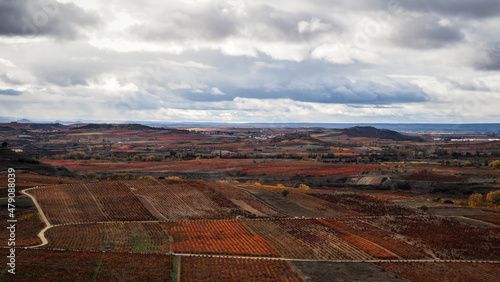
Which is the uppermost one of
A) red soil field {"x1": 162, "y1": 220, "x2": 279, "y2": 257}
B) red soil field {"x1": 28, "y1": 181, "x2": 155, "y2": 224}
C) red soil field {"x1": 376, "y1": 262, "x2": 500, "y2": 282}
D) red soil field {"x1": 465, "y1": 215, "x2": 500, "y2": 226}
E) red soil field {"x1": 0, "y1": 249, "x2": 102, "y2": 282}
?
red soil field {"x1": 0, "y1": 249, "x2": 102, "y2": 282}

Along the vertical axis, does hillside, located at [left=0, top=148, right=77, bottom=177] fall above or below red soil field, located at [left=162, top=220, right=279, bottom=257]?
above

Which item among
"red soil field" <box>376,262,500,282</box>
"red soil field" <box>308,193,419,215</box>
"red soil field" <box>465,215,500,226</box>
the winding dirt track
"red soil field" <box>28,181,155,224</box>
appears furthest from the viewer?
"red soil field" <box>308,193,419,215</box>

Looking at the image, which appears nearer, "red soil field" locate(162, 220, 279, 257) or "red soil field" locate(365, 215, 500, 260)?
"red soil field" locate(162, 220, 279, 257)

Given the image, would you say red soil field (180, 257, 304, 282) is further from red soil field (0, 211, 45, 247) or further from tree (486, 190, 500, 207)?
tree (486, 190, 500, 207)

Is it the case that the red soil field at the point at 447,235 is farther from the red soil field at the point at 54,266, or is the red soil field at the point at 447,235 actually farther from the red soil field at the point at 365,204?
the red soil field at the point at 54,266

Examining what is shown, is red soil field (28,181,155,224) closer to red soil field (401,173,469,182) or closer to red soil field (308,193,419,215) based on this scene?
red soil field (308,193,419,215)

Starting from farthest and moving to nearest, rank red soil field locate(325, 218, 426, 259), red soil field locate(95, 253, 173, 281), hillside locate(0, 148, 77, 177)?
hillside locate(0, 148, 77, 177) < red soil field locate(325, 218, 426, 259) < red soil field locate(95, 253, 173, 281)

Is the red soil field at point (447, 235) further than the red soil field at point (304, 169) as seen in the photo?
No

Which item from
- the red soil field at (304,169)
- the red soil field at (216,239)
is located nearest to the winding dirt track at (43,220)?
the red soil field at (216,239)

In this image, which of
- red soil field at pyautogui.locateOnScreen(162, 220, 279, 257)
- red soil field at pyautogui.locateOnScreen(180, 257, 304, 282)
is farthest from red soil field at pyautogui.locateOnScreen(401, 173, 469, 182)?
red soil field at pyautogui.locateOnScreen(180, 257, 304, 282)

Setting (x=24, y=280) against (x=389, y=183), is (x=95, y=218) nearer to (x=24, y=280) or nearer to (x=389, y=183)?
(x=24, y=280)
